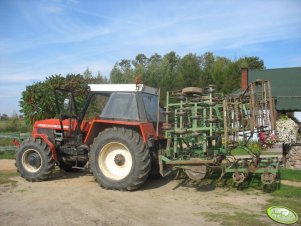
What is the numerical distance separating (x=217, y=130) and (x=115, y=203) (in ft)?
8.55

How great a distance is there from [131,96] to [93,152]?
4.78ft

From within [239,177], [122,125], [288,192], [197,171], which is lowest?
[288,192]

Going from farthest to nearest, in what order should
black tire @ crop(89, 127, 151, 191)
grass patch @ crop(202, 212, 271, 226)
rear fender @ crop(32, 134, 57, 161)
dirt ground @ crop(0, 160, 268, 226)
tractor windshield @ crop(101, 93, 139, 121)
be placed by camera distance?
1. rear fender @ crop(32, 134, 57, 161)
2. tractor windshield @ crop(101, 93, 139, 121)
3. black tire @ crop(89, 127, 151, 191)
4. dirt ground @ crop(0, 160, 268, 226)
5. grass patch @ crop(202, 212, 271, 226)

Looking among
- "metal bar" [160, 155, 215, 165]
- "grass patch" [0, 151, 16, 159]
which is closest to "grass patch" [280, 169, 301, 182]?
"metal bar" [160, 155, 215, 165]

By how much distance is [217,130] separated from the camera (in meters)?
7.75

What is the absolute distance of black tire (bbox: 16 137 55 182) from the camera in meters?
8.70

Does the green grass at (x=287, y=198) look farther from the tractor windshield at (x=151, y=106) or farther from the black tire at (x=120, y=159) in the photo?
the tractor windshield at (x=151, y=106)

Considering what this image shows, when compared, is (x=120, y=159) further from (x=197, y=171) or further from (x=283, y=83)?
(x=283, y=83)

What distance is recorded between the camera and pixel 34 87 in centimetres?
1689

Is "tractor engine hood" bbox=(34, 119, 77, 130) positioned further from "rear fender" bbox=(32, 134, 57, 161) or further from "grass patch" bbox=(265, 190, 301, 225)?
"grass patch" bbox=(265, 190, 301, 225)

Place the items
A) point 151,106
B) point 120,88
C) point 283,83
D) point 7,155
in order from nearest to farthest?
point 120,88
point 151,106
point 7,155
point 283,83

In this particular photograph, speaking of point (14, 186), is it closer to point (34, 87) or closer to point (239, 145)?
point (239, 145)

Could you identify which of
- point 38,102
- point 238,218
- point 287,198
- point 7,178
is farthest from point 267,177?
point 38,102

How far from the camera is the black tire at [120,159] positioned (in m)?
7.53
